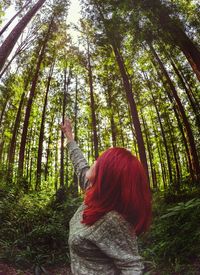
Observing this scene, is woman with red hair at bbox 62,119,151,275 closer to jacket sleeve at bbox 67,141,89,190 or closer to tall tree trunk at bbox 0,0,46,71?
jacket sleeve at bbox 67,141,89,190

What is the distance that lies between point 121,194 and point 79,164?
79 centimetres

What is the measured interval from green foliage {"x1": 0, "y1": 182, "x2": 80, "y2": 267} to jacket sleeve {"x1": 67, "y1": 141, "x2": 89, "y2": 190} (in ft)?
15.9

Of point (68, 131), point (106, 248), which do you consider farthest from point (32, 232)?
point (106, 248)

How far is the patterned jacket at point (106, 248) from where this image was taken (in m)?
1.40

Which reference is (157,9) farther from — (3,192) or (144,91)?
(144,91)

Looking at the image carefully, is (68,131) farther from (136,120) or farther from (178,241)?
(136,120)

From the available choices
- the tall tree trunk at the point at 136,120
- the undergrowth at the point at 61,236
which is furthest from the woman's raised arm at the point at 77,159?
the tall tree trunk at the point at 136,120

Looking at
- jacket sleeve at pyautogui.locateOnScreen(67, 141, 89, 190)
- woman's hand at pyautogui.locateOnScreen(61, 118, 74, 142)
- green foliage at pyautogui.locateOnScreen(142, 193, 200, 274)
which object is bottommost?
green foliage at pyautogui.locateOnScreen(142, 193, 200, 274)

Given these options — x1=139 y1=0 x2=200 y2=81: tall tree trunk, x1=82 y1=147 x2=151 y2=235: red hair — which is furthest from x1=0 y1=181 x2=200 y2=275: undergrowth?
x1=139 y1=0 x2=200 y2=81: tall tree trunk

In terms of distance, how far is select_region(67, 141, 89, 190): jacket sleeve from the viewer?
6.81 ft

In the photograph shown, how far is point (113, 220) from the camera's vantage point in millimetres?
1428

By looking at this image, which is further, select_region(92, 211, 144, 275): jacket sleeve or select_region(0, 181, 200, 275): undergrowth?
select_region(0, 181, 200, 275): undergrowth

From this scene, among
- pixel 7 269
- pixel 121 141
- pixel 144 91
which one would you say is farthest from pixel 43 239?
pixel 121 141

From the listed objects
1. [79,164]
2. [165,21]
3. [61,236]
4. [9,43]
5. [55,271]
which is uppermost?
[165,21]
